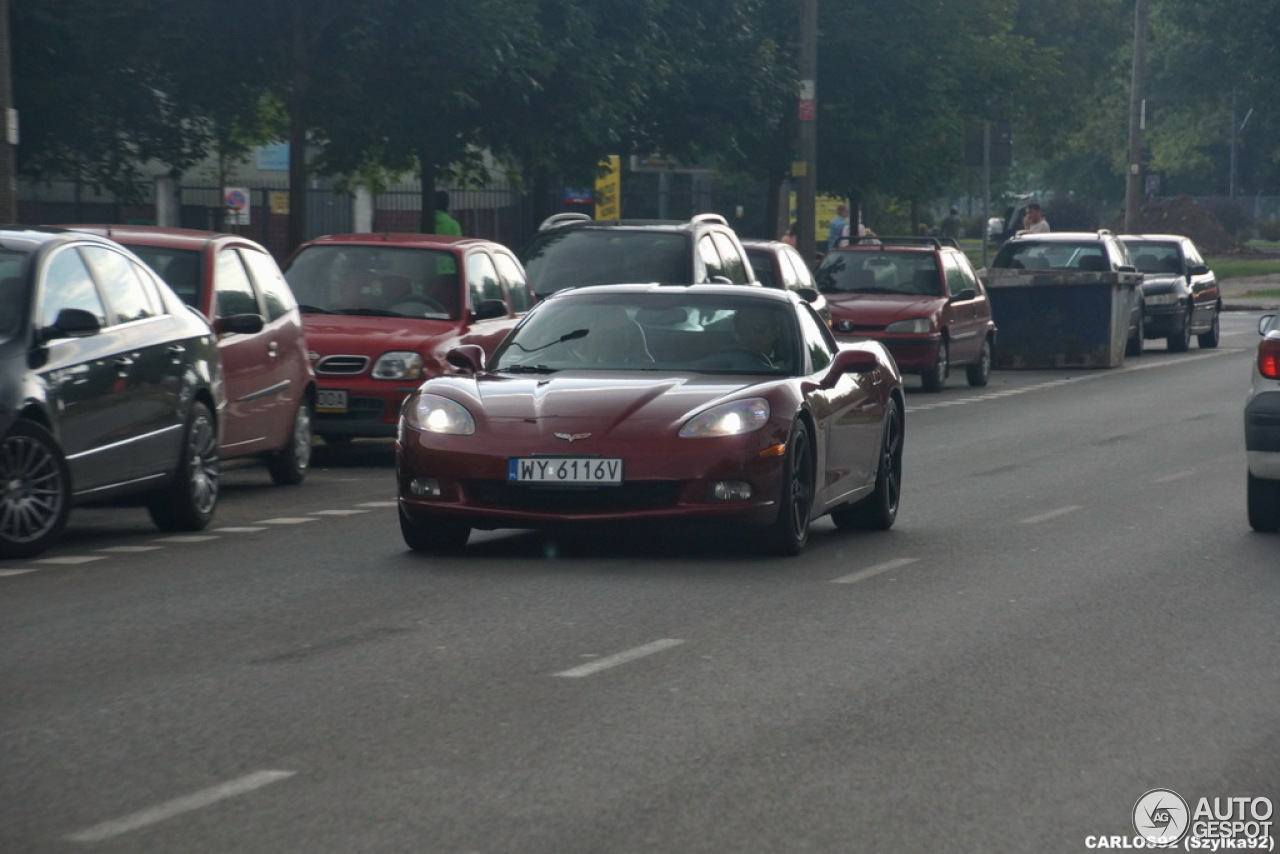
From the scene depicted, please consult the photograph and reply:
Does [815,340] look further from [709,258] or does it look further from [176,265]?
[709,258]

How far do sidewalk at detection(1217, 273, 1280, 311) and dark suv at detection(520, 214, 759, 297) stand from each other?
29103 mm

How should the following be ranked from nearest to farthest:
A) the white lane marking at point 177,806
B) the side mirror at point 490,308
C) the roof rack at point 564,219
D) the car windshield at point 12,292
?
the white lane marking at point 177,806
the car windshield at point 12,292
the side mirror at point 490,308
the roof rack at point 564,219

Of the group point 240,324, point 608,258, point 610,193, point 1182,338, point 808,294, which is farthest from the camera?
point 610,193

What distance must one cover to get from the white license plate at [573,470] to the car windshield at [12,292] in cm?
247

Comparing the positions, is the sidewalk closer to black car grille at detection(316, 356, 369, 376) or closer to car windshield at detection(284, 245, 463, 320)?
car windshield at detection(284, 245, 463, 320)

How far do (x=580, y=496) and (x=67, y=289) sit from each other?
2.80 meters

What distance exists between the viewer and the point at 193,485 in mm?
12500

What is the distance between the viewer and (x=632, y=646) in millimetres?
8477

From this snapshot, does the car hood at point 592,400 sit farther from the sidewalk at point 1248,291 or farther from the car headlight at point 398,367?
the sidewalk at point 1248,291

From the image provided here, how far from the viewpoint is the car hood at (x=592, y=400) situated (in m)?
10.7

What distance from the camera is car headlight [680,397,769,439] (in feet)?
35.3

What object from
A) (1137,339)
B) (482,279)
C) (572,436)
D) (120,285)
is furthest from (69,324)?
(1137,339)

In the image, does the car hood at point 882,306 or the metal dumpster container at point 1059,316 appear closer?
the car hood at point 882,306

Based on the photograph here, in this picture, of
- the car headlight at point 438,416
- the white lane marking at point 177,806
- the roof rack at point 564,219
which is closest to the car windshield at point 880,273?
the roof rack at point 564,219
